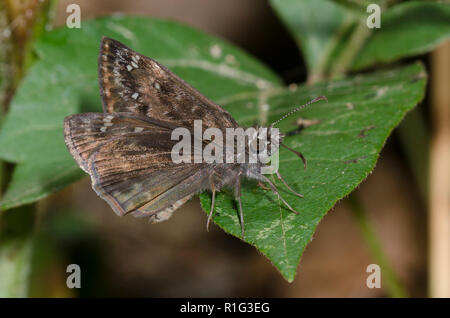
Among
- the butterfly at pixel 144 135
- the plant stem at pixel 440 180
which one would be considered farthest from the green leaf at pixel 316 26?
the butterfly at pixel 144 135

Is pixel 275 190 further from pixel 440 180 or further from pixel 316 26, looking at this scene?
pixel 440 180

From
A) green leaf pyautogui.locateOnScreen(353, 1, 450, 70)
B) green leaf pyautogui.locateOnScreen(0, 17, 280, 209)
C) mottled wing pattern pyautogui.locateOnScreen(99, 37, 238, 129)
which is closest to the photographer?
mottled wing pattern pyautogui.locateOnScreen(99, 37, 238, 129)

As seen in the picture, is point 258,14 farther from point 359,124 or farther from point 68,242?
point 359,124

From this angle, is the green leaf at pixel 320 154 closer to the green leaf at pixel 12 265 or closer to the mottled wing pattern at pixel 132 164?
the mottled wing pattern at pixel 132 164

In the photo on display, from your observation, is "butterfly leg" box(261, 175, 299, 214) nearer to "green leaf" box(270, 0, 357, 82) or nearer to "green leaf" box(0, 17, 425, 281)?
"green leaf" box(0, 17, 425, 281)

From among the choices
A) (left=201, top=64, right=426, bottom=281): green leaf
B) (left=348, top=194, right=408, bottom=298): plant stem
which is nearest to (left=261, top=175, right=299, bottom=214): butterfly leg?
(left=201, top=64, right=426, bottom=281): green leaf

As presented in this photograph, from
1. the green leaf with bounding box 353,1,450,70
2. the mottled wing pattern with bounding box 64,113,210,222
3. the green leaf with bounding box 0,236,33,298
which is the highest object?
the green leaf with bounding box 353,1,450,70

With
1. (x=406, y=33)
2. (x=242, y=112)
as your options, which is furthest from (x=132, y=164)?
(x=406, y=33)
